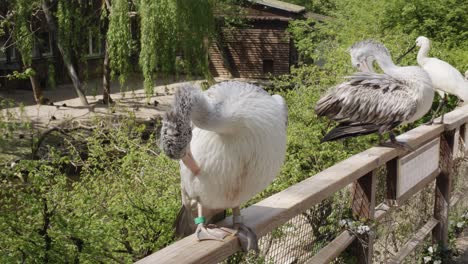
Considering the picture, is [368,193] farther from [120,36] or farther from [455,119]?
[120,36]

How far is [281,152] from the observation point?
1911mm

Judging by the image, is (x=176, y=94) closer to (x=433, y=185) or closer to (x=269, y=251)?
(x=269, y=251)

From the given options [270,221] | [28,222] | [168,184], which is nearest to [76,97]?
[168,184]

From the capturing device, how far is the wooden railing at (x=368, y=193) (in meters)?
1.81

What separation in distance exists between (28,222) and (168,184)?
1.39 meters

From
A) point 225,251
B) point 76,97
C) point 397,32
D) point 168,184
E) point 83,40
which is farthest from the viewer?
point 76,97

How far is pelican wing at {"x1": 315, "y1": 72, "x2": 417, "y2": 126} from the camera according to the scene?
12.0ft

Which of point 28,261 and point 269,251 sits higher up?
point 28,261

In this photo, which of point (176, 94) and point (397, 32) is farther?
point (397, 32)

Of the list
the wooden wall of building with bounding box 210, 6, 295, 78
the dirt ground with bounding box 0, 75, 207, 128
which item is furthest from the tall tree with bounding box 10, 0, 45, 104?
the wooden wall of building with bounding box 210, 6, 295, 78

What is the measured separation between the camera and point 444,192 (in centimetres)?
430

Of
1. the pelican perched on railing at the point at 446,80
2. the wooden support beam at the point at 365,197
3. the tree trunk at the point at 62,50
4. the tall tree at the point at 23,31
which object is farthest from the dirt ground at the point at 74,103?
the wooden support beam at the point at 365,197

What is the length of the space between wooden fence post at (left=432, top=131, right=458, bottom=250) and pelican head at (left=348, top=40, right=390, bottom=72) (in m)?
0.83

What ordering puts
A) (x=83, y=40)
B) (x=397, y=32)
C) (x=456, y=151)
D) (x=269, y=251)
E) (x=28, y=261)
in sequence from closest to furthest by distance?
(x=28, y=261) → (x=269, y=251) → (x=456, y=151) → (x=397, y=32) → (x=83, y=40)
